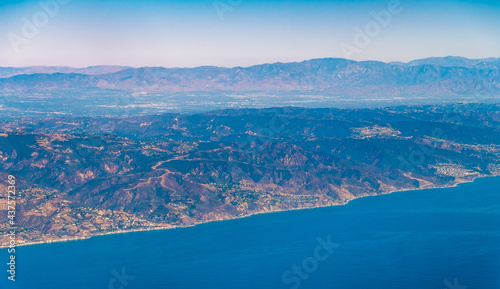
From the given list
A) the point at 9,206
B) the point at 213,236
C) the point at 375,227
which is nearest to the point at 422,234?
the point at 375,227

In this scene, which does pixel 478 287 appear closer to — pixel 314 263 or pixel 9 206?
pixel 314 263

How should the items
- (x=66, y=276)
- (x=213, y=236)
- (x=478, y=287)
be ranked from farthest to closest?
(x=213, y=236)
(x=66, y=276)
(x=478, y=287)

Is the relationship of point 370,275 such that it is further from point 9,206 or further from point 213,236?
point 9,206

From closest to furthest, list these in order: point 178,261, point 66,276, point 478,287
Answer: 1. point 478,287
2. point 66,276
3. point 178,261

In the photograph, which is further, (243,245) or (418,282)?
(243,245)

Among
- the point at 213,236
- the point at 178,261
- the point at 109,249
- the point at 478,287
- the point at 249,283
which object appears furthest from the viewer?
the point at 213,236

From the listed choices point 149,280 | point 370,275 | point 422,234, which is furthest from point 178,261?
point 422,234
